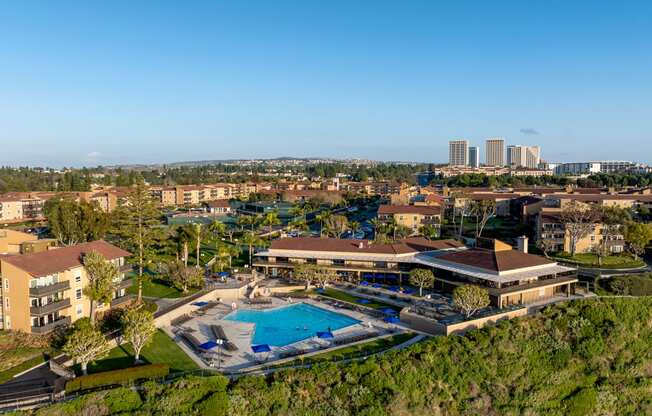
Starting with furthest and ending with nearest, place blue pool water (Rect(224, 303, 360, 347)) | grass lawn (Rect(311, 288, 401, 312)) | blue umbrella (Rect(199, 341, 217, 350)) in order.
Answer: grass lawn (Rect(311, 288, 401, 312)), blue pool water (Rect(224, 303, 360, 347)), blue umbrella (Rect(199, 341, 217, 350))

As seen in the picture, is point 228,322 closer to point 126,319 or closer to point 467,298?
point 126,319

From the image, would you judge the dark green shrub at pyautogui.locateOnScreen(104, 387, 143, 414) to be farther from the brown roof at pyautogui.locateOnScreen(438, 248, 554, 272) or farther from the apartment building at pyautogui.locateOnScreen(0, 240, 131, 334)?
the brown roof at pyautogui.locateOnScreen(438, 248, 554, 272)

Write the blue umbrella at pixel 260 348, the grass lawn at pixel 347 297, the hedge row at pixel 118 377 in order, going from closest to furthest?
1. the hedge row at pixel 118 377
2. the blue umbrella at pixel 260 348
3. the grass lawn at pixel 347 297

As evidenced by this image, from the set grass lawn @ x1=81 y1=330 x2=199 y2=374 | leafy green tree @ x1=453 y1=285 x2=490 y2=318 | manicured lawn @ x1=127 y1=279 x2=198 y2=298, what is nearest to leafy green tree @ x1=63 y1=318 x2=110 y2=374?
grass lawn @ x1=81 y1=330 x2=199 y2=374

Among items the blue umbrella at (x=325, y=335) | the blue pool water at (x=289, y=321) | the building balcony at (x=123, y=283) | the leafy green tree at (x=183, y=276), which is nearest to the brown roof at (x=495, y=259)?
the blue pool water at (x=289, y=321)

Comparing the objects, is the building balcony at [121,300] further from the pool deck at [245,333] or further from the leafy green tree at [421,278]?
the leafy green tree at [421,278]

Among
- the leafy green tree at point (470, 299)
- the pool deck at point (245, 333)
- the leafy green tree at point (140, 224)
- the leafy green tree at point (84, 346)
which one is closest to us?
the leafy green tree at point (84, 346)

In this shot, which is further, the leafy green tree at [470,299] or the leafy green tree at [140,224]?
the leafy green tree at [140,224]

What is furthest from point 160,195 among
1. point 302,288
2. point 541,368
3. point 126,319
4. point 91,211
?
point 541,368
